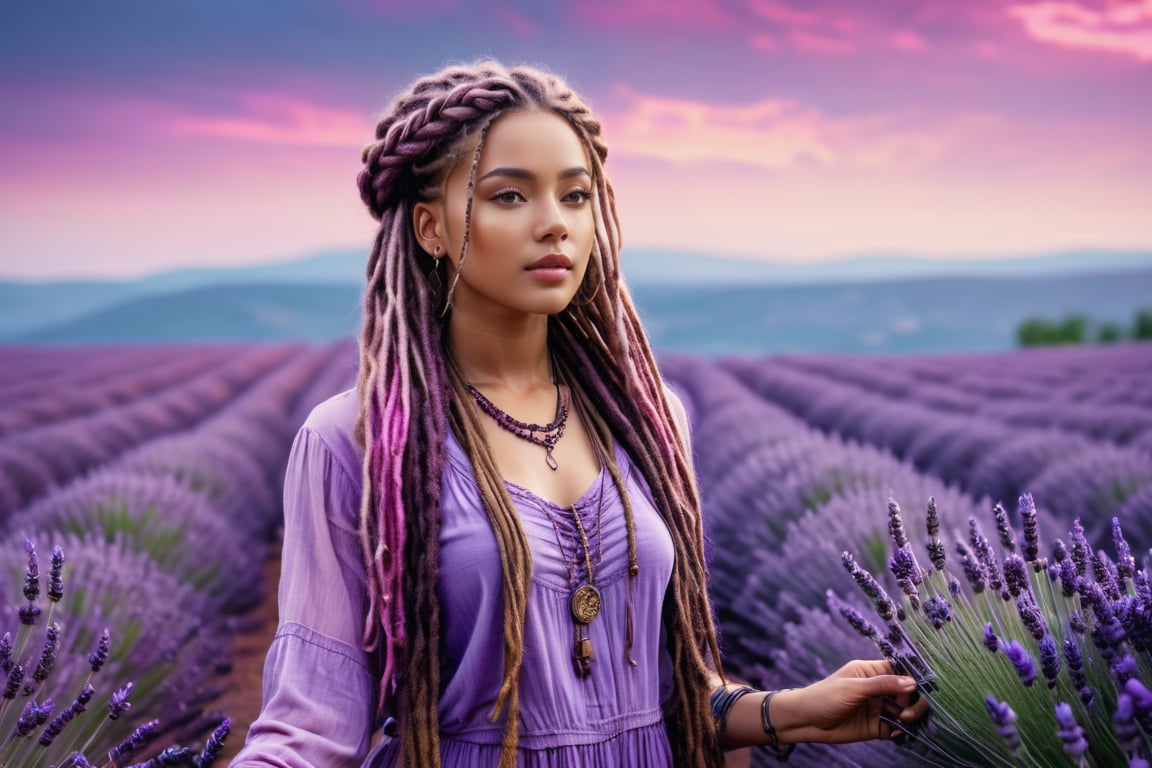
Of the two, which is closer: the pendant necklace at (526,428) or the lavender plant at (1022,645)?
the lavender plant at (1022,645)

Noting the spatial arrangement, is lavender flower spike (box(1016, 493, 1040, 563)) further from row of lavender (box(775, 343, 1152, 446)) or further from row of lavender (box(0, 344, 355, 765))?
row of lavender (box(775, 343, 1152, 446))

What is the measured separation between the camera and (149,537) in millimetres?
5125

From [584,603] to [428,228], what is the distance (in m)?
0.60

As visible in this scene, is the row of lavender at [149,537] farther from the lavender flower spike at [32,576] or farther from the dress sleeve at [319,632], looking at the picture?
the dress sleeve at [319,632]

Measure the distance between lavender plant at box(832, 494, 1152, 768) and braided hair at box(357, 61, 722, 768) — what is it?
13.8 inches

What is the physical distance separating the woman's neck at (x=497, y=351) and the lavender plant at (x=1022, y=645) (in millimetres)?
609

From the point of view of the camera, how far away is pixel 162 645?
156 inches

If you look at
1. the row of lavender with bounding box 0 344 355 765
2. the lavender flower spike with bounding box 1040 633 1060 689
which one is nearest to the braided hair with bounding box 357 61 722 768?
the row of lavender with bounding box 0 344 355 765

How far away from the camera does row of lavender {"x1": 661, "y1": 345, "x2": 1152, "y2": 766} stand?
9.71 ft

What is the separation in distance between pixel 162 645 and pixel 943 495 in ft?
8.83

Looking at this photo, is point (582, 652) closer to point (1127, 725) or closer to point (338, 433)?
point (338, 433)

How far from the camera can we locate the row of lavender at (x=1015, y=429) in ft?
15.9

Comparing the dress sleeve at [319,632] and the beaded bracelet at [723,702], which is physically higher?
the dress sleeve at [319,632]

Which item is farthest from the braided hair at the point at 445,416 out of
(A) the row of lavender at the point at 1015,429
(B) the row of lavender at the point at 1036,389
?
(B) the row of lavender at the point at 1036,389
